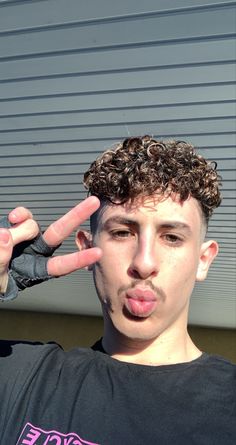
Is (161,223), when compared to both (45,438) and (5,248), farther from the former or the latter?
(45,438)

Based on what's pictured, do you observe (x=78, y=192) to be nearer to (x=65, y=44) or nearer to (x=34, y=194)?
(x=34, y=194)

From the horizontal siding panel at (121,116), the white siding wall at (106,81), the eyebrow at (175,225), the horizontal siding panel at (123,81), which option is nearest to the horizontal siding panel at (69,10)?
the white siding wall at (106,81)

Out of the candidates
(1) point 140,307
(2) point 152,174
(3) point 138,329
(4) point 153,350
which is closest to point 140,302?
(1) point 140,307

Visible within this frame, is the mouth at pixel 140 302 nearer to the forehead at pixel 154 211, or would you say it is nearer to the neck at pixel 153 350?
the neck at pixel 153 350

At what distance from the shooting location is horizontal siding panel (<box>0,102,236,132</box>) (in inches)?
130

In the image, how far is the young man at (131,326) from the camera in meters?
1.47

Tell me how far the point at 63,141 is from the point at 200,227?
2.34 m

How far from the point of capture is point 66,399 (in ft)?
5.18

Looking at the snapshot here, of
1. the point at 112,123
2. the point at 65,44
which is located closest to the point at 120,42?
the point at 65,44

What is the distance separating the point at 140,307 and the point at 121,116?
2.17m

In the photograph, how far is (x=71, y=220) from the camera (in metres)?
1.49

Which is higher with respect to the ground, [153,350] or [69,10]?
[69,10]

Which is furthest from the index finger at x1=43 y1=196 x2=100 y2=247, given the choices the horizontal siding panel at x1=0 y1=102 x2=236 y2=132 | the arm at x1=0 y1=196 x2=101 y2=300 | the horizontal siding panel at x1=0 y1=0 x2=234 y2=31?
the horizontal siding panel at x1=0 y1=102 x2=236 y2=132

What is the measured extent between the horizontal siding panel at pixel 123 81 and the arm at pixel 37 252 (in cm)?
178
